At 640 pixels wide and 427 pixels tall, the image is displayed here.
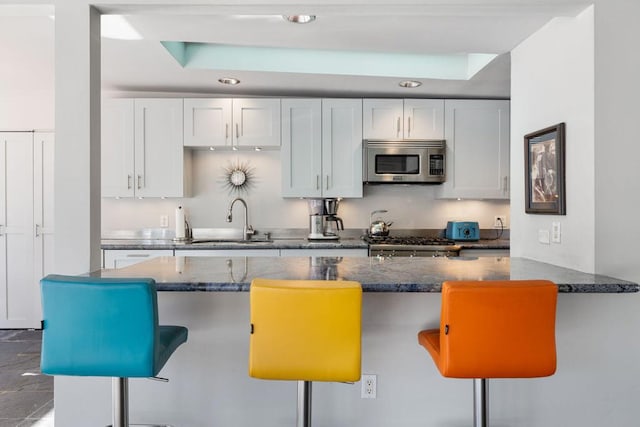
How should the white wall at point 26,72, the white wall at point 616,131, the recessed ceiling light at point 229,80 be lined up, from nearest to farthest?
the white wall at point 616,131 < the white wall at point 26,72 < the recessed ceiling light at point 229,80

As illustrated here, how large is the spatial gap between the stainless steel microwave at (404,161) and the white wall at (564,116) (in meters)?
1.25

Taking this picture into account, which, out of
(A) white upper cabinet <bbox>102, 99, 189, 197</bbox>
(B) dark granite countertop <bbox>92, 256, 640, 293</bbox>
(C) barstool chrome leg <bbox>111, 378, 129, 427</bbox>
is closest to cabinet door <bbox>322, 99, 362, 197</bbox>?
(A) white upper cabinet <bbox>102, 99, 189, 197</bbox>

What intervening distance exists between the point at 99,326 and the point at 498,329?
1.40 m

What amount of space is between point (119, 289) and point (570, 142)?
213 centimetres

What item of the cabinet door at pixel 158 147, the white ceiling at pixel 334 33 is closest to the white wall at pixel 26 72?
the white ceiling at pixel 334 33

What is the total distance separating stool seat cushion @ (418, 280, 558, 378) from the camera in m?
1.45

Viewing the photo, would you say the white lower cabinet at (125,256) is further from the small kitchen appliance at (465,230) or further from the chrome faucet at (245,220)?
the small kitchen appliance at (465,230)

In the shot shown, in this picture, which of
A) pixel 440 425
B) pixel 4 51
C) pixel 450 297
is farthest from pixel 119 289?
pixel 4 51

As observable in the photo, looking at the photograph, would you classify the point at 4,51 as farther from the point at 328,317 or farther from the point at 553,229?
the point at 553,229

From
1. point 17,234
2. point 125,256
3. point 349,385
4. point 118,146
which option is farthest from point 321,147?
point 17,234

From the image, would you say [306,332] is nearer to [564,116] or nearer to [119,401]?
[119,401]

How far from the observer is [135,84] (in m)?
3.68

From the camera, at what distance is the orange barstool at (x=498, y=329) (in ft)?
4.74

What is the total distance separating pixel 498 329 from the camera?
1.45 metres
